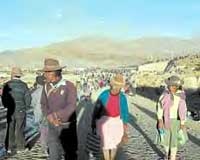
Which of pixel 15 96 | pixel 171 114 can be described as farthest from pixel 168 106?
pixel 15 96

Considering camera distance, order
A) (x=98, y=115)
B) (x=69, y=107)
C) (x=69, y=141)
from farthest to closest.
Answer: (x=98, y=115), (x=69, y=141), (x=69, y=107)

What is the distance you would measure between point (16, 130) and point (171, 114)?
12.3 ft

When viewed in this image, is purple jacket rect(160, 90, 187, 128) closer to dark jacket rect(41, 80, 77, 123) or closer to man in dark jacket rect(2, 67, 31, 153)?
dark jacket rect(41, 80, 77, 123)

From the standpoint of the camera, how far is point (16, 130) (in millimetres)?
12422

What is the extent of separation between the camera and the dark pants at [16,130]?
40.5ft

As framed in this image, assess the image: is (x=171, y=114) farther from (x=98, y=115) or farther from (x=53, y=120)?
(x=53, y=120)

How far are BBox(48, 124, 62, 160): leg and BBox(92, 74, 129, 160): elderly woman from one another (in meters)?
1.06

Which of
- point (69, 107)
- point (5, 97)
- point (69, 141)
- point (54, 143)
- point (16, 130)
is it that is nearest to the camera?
point (69, 107)

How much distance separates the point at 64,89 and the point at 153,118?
647 inches

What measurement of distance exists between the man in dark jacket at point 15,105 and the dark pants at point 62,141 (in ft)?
13.7

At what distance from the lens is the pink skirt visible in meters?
8.96

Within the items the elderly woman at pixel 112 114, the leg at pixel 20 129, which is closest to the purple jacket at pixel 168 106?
the elderly woman at pixel 112 114

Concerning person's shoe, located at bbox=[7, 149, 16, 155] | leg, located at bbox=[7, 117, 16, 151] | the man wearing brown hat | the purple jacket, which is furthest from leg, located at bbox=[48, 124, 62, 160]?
leg, located at bbox=[7, 117, 16, 151]

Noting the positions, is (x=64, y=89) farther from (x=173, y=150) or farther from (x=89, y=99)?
(x=89, y=99)
